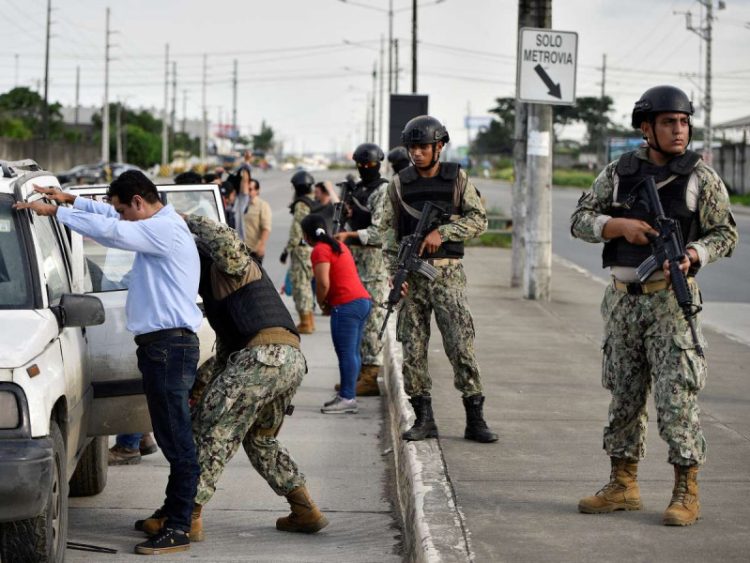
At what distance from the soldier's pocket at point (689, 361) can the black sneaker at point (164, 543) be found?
2.48 m

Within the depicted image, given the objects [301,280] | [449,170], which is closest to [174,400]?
[449,170]

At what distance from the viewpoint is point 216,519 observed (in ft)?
23.3

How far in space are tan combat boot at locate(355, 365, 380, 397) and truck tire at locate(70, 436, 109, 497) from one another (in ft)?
12.9

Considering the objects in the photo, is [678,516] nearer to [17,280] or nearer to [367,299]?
[17,280]

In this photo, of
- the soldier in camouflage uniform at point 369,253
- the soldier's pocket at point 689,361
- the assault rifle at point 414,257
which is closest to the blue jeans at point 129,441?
the assault rifle at point 414,257

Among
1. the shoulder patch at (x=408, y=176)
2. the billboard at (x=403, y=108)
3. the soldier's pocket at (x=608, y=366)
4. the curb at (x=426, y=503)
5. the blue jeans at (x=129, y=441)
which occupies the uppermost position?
the billboard at (x=403, y=108)

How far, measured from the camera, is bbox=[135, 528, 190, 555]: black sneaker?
248 inches

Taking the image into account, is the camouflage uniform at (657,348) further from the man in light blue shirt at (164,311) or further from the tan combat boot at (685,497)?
the man in light blue shirt at (164,311)

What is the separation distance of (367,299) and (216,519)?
136 inches

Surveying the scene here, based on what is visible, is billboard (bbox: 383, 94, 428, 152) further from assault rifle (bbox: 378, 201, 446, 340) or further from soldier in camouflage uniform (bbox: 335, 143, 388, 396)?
assault rifle (bbox: 378, 201, 446, 340)

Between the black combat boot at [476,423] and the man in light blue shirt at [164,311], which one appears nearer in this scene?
the man in light blue shirt at [164,311]

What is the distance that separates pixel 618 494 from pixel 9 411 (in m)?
2.89

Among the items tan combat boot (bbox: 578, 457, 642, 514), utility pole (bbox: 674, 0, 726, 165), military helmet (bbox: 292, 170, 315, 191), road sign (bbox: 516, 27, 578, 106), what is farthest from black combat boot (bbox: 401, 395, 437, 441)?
utility pole (bbox: 674, 0, 726, 165)

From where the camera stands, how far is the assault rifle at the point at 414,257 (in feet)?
25.7
